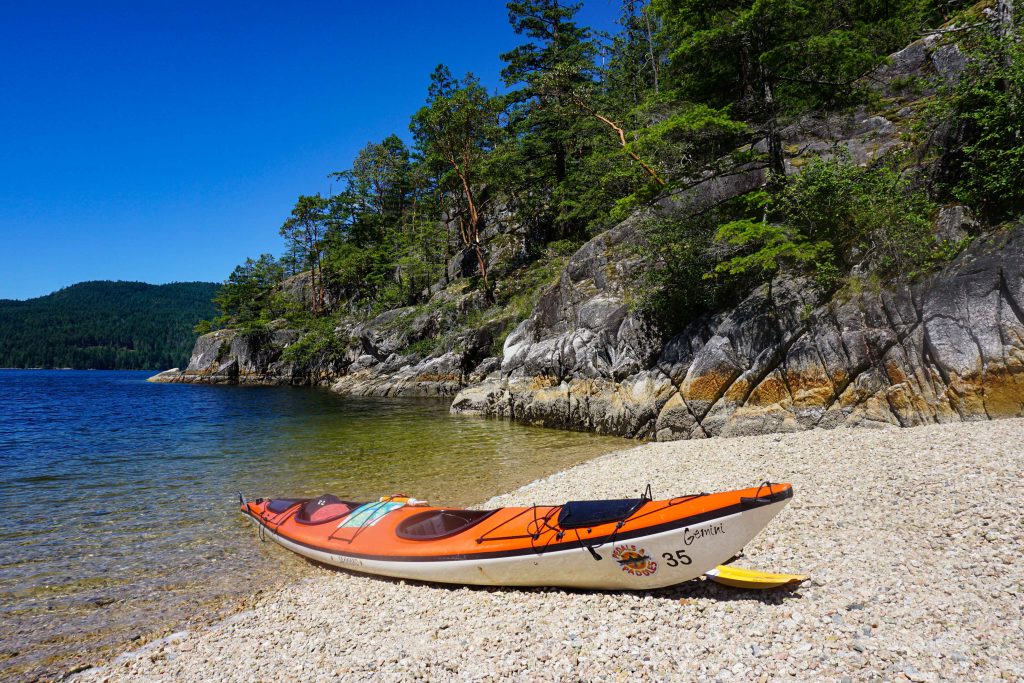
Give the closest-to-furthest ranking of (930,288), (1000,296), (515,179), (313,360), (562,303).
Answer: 1. (1000,296)
2. (930,288)
3. (562,303)
4. (515,179)
5. (313,360)

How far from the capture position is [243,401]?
3409 centimetres

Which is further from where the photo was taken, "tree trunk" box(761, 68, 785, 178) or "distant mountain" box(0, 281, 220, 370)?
"distant mountain" box(0, 281, 220, 370)

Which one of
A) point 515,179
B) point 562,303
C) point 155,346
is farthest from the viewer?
point 155,346

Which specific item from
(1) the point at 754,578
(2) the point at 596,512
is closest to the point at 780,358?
(1) the point at 754,578

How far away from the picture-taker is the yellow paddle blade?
186 inches

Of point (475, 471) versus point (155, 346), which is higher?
point (155, 346)

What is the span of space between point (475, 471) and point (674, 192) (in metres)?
11.9

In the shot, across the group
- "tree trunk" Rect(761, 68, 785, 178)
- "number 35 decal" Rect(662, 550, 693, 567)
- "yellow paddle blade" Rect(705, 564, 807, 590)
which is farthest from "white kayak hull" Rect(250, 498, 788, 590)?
"tree trunk" Rect(761, 68, 785, 178)

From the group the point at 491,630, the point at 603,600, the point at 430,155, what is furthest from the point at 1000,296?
the point at 430,155

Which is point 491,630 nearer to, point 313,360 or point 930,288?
point 930,288

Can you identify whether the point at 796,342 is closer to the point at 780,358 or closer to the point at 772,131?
the point at 780,358

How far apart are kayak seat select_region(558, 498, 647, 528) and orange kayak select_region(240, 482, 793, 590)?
0.04ft

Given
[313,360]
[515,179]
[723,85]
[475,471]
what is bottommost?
[475,471]

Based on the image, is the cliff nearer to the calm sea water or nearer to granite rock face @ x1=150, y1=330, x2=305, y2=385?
the calm sea water
